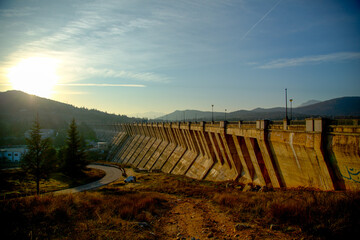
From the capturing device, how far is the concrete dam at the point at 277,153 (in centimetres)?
1088

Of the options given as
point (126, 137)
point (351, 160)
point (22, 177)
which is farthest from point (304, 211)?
point (126, 137)

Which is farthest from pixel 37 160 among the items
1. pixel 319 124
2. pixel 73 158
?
pixel 319 124

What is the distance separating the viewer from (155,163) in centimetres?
4869

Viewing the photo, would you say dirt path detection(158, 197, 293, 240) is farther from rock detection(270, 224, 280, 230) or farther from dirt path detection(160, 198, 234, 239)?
rock detection(270, 224, 280, 230)

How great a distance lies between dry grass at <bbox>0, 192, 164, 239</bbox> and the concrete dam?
10.4m

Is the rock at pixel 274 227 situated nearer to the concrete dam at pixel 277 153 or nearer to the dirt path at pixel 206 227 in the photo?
the dirt path at pixel 206 227

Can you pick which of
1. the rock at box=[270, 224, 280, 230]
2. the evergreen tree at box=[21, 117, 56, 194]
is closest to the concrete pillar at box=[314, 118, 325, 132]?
the rock at box=[270, 224, 280, 230]

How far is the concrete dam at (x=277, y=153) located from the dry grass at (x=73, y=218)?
34.3 feet

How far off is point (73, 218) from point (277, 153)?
49.0 feet

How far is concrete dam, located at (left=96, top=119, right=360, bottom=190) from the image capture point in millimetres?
10875

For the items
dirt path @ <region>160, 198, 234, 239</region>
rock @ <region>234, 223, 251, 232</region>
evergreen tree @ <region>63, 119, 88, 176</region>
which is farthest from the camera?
evergreen tree @ <region>63, 119, 88, 176</region>

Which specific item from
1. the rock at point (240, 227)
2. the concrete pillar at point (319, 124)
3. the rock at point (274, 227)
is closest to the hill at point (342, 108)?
the concrete pillar at point (319, 124)

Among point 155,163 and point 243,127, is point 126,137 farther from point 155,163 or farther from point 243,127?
point 243,127

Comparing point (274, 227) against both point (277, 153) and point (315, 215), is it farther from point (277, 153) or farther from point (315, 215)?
point (277, 153)
